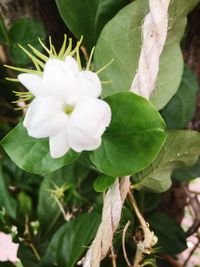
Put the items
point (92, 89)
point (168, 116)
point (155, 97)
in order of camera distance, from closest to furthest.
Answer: point (92, 89)
point (155, 97)
point (168, 116)

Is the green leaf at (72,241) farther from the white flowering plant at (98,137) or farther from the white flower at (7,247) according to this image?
the white flower at (7,247)

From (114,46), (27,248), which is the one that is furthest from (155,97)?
(27,248)

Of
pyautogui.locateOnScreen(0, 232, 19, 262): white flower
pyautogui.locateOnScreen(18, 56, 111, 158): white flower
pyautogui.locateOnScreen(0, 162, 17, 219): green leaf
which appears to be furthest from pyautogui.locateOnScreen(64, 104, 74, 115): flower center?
pyautogui.locateOnScreen(0, 232, 19, 262): white flower

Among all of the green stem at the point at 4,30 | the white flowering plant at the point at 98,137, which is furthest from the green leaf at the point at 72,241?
the green stem at the point at 4,30

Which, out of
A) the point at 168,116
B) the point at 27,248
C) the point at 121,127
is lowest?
the point at 27,248

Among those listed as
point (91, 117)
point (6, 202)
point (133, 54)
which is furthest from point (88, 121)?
point (6, 202)

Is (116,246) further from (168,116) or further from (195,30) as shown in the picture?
(195,30)

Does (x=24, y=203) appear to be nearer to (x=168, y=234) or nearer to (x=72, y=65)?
(x=168, y=234)
